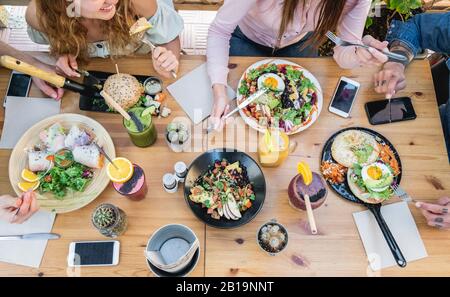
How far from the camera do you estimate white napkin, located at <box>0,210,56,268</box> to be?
50.8 inches

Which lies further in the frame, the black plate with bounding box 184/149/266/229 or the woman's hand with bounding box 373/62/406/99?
the woman's hand with bounding box 373/62/406/99

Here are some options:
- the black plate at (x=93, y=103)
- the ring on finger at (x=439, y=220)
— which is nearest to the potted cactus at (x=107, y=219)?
the black plate at (x=93, y=103)

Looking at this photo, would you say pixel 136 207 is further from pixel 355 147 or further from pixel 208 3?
pixel 208 3

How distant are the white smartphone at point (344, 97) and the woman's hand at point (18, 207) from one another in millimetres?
1175

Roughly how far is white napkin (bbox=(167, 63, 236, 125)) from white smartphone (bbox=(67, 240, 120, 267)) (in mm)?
574

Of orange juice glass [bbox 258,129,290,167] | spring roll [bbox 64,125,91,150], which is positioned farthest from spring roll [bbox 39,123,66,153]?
orange juice glass [bbox 258,129,290,167]

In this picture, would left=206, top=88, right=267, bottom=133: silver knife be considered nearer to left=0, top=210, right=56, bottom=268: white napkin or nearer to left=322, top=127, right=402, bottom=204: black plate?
left=322, top=127, right=402, bottom=204: black plate

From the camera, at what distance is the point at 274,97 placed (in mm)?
1501

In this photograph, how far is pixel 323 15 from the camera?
1490 mm

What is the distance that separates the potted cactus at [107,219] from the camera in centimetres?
126

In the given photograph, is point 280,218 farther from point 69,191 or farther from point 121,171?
point 69,191

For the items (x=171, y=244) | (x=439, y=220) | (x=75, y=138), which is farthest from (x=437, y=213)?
(x=75, y=138)
